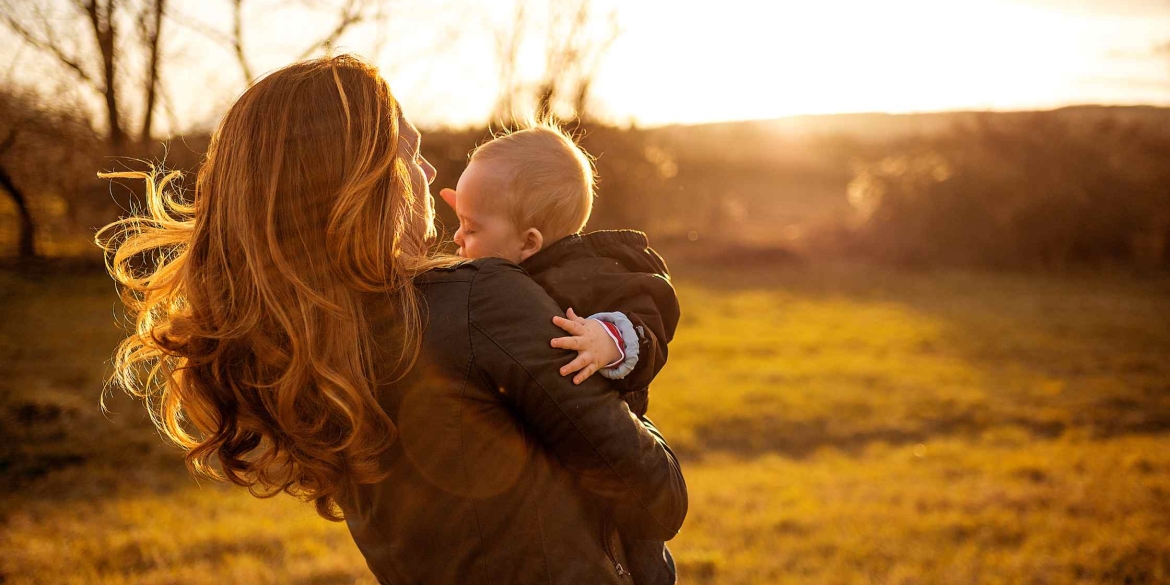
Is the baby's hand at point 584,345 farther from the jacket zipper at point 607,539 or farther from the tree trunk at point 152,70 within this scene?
the tree trunk at point 152,70

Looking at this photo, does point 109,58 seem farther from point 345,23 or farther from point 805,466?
point 805,466

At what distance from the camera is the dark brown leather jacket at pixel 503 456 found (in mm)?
1312

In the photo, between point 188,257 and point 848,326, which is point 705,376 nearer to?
point 848,326

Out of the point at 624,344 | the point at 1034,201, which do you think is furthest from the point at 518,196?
the point at 1034,201

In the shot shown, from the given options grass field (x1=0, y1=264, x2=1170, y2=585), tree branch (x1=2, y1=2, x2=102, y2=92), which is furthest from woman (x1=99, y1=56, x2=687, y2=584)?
tree branch (x1=2, y1=2, x2=102, y2=92)

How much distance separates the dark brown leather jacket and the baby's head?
0.57 meters

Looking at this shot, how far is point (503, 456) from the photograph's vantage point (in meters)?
1.39

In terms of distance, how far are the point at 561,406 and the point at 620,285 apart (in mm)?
382

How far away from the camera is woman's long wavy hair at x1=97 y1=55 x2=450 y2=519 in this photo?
4.33 ft

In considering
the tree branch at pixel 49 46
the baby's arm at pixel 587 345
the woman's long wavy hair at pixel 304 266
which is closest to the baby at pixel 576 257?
the baby's arm at pixel 587 345

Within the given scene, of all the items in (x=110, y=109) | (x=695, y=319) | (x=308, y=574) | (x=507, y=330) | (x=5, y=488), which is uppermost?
(x=507, y=330)

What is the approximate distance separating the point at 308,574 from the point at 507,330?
3.28m

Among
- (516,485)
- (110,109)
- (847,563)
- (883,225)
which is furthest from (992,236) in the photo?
(516,485)

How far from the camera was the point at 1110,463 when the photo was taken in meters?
6.21
